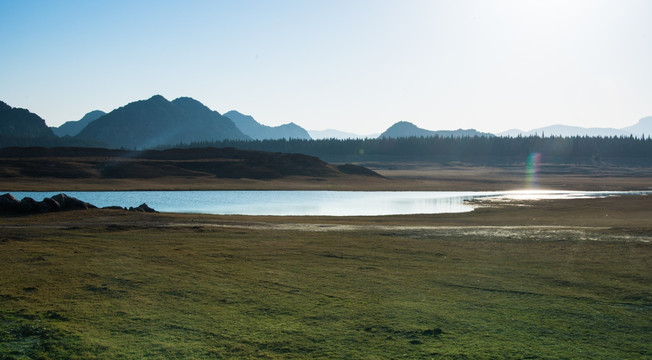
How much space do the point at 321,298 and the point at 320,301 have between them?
0.95 feet

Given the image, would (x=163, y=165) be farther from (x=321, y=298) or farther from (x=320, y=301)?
(x=320, y=301)

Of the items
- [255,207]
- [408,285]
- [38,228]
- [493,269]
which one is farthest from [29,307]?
[255,207]

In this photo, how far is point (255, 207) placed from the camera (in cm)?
5519

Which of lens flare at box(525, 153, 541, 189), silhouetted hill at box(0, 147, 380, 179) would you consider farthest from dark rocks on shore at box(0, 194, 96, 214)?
lens flare at box(525, 153, 541, 189)

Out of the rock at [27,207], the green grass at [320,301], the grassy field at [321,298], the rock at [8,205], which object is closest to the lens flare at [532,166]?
the rock at [27,207]

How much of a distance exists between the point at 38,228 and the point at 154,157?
106280mm

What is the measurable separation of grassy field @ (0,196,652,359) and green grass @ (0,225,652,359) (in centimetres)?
4

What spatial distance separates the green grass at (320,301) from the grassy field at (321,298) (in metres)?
0.04

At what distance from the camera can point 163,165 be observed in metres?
111

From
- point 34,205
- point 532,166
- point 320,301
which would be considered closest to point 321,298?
point 320,301

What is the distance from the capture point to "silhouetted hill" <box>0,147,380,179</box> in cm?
9925

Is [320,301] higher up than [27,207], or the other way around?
[27,207]

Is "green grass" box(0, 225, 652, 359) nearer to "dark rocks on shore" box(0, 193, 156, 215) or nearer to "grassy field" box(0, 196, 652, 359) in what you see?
"grassy field" box(0, 196, 652, 359)

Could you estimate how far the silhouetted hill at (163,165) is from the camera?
326ft
